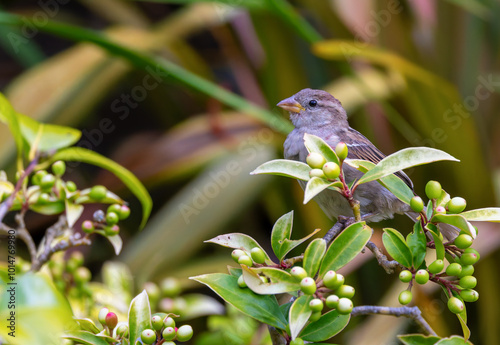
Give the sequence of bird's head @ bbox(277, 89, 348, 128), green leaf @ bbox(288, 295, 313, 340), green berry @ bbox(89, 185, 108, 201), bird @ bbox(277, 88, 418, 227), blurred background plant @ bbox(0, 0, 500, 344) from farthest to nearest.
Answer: blurred background plant @ bbox(0, 0, 500, 344), bird's head @ bbox(277, 89, 348, 128), bird @ bbox(277, 88, 418, 227), green berry @ bbox(89, 185, 108, 201), green leaf @ bbox(288, 295, 313, 340)

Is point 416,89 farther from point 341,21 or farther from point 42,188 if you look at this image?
point 42,188

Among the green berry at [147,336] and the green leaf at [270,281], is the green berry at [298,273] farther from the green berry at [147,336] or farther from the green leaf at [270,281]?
the green berry at [147,336]

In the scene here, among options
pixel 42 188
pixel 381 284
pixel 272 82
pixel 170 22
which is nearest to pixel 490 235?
pixel 381 284

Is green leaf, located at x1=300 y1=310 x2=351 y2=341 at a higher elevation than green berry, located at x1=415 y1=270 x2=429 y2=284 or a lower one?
lower

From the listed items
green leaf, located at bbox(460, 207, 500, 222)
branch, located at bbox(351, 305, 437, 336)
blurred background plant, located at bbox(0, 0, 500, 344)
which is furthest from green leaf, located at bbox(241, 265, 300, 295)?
blurred background plant, located at bbox(0, 0, 500, 344)

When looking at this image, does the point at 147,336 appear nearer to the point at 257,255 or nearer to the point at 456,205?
the point at 257,255

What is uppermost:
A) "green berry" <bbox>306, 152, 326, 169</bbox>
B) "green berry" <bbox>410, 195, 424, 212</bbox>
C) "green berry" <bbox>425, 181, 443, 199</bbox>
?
"green berry" <bbox>306, 152, 326, 169</bbox>

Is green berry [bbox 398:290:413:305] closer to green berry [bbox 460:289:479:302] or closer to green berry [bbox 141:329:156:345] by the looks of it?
green berry [bbox 460:289:479:302]

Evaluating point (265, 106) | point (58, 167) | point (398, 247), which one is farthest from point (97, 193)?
point (265, 106)

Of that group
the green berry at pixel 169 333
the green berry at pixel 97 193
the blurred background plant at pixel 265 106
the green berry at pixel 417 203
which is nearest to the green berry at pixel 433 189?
the green berry at pixel 417 203
